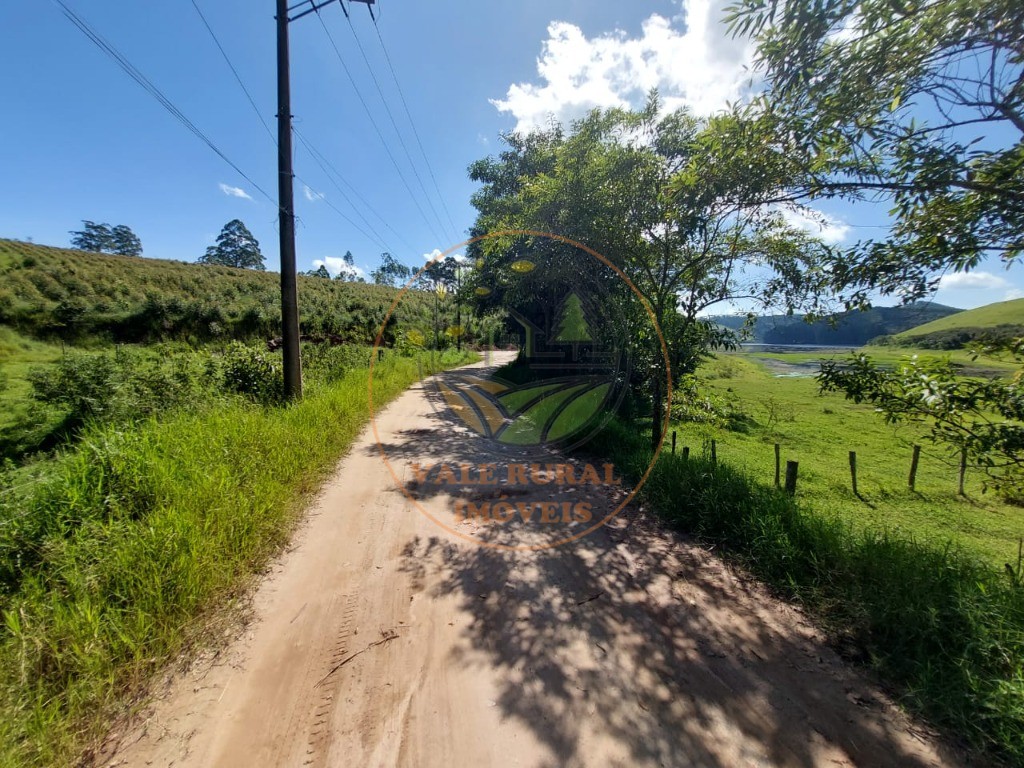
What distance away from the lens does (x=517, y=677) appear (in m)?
2.07

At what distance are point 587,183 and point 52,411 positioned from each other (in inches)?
375

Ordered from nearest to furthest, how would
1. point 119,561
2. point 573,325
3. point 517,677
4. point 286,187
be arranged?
point 517,677 → point 119,561 → point 286,187 → point 573,325

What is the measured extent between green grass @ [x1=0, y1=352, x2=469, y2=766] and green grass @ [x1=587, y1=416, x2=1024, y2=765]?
4.12 meters

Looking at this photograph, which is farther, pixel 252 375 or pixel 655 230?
pixel 252 375

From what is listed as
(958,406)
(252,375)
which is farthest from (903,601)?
(252,375)

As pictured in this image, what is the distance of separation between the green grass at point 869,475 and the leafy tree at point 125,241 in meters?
93.8

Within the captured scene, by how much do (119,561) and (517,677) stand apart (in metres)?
2.59

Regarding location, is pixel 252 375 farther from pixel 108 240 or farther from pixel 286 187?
pixel 108 240

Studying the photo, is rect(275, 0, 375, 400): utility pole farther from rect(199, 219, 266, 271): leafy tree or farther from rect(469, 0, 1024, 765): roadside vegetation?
rect(199, 219, 266, 271): leafy tree

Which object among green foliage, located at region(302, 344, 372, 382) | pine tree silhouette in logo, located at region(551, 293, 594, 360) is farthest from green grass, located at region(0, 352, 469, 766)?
pine tree silhouette in logo, located at region(551, 293, 594, 360)

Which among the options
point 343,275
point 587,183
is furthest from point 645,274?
point 343,275

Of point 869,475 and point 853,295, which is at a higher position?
point 853,295

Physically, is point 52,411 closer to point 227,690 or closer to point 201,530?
point 201,530

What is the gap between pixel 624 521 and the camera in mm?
3992
